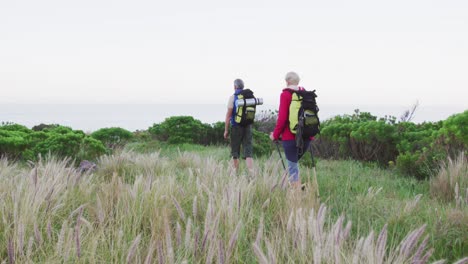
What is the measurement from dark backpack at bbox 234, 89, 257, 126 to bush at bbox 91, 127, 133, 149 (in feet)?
25.7

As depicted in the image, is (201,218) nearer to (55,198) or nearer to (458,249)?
(55,198)

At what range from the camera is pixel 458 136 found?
851cm

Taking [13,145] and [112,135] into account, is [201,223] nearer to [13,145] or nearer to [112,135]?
[13,145]

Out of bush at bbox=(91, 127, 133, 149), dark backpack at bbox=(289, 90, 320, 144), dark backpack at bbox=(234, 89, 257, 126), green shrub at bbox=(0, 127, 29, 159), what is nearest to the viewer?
dark backpack at bbox=(289, 90, 320, 144)

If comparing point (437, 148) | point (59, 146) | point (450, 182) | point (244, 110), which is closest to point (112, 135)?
point (59, 146)

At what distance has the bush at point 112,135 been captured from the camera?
52.5ft

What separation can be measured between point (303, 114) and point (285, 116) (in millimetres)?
312

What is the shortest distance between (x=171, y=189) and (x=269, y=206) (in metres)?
1.03

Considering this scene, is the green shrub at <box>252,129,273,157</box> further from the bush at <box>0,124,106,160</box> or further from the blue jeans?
the blue jeans

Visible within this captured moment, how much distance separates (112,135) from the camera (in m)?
16.3

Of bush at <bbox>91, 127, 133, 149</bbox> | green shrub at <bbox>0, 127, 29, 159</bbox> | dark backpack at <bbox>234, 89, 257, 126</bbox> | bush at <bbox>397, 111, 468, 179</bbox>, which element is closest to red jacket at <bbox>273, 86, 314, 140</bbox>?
dark backpack at <bbox>234, 89, 257, 126</bbox>

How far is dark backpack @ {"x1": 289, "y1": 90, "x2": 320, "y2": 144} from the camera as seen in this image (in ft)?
21.0

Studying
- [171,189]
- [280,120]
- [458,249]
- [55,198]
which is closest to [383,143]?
[280,120]

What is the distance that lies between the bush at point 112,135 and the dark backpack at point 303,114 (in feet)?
34.3
